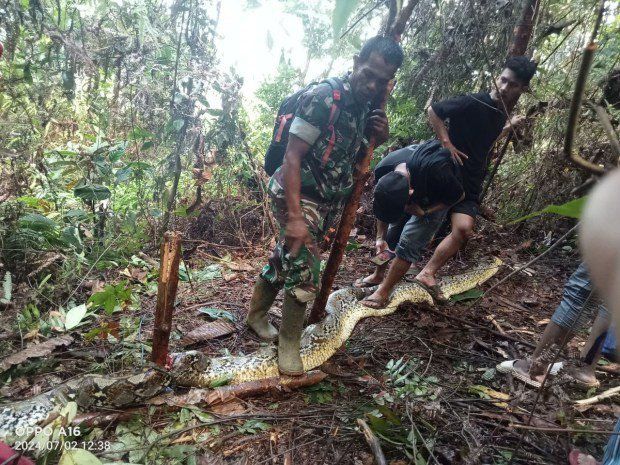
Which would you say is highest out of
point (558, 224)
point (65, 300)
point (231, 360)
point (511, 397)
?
point (558, 224)

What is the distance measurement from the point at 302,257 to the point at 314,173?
0.58 metres

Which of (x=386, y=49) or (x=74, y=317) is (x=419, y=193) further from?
(x=74, y=317)

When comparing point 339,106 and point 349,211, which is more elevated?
point 339,106

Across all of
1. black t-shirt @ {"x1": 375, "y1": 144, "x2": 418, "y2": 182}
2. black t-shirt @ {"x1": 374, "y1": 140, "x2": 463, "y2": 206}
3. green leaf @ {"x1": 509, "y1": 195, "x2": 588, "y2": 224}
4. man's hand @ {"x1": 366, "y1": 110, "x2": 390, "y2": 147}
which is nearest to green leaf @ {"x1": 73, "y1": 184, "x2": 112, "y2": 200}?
man's hand @ {"x1": 366, "y1": 110, "x2": 390, "y2": 147}

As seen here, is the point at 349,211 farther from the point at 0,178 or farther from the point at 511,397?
the point at 0,178

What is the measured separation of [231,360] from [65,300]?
161cm

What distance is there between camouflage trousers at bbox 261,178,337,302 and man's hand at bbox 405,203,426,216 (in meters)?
1.11

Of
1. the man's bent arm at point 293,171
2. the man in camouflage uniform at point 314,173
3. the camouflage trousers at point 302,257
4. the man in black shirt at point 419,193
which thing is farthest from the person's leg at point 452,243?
the man's bent arm at point 293,171

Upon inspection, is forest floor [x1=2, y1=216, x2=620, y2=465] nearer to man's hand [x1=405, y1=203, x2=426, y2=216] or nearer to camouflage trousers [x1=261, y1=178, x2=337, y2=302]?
camouflage trousers [x1=261, y1=178, x2=337, y2=302]

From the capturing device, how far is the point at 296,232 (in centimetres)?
224

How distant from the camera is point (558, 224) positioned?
196 inches

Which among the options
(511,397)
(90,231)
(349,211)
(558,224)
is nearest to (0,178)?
(90,231)

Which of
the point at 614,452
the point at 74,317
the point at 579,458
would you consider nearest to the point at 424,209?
the point at 579,458

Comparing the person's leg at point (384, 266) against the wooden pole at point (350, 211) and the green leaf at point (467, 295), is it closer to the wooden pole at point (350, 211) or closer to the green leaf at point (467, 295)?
the green leaf at point (467, 295)
